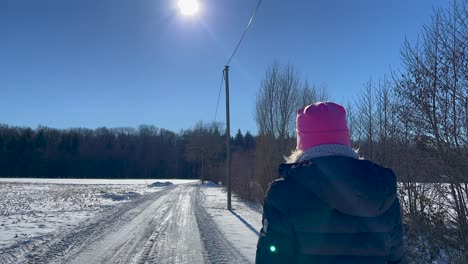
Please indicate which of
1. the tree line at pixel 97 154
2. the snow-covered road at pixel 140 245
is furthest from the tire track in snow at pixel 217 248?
the tree line at pixel 97 154

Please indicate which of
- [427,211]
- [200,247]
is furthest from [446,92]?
[200,247]

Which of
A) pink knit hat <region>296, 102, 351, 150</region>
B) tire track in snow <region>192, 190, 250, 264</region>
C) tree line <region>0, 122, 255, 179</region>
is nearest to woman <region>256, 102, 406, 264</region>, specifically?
pink knit hat <region>296, 102, 351, 150</region>

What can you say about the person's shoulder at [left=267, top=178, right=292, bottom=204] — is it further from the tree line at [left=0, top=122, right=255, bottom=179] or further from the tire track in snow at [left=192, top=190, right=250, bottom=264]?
the tree line at [left=0, top=122, right=255, bottom=179]

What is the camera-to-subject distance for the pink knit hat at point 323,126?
2.12 m

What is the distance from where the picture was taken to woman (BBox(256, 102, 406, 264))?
184 cm

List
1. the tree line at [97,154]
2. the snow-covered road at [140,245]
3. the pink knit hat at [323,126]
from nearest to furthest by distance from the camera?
the pink knit hat at [323,126] → the snow-covered road at [140,245] → the tree line at [97,154]

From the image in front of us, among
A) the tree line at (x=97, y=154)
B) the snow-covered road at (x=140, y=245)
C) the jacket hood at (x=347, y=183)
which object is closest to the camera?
the jacket hood at (x=347, y=183)

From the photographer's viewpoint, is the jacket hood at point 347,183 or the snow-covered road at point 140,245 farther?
the snow-covered road at point 140,245

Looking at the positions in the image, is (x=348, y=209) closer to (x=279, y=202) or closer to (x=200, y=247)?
(x=279, y=202)

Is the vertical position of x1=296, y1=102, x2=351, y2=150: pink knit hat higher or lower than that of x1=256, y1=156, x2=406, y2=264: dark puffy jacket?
higher

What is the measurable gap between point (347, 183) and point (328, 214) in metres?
0.17

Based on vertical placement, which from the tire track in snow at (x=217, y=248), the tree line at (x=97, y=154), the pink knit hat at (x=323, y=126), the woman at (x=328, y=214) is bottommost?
the tire track in snow at (x=217, y=248)

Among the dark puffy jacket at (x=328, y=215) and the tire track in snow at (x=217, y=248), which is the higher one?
the dark puffy jacket at (x=328, y=215)

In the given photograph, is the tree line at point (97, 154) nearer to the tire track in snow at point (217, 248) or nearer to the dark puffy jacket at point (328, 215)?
the tire track in snow at point (217, 248)
